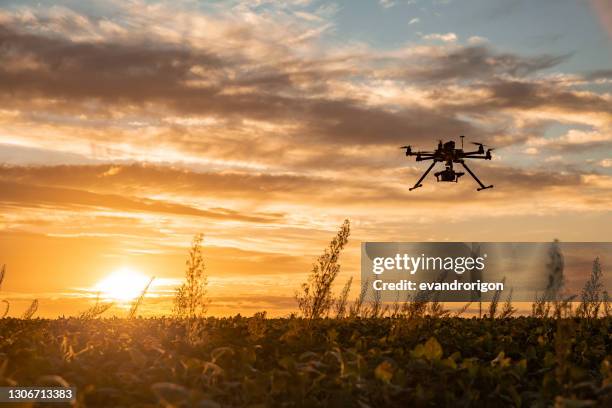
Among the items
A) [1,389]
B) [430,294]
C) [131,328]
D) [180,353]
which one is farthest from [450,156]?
[1,389]

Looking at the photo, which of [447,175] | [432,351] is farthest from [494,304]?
[447,175]

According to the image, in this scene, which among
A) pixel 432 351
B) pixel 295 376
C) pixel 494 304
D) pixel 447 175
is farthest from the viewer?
pixel 447 175

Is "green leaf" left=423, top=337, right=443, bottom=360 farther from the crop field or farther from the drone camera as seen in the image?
the drone camera

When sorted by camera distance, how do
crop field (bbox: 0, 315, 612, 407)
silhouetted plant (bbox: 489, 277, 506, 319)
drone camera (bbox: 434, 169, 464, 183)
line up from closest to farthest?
crop field (bbox: 0, 315, 612, 407)
silhouetted plant (bbox: 489, 277, 506, 319)
drone camera (bbox: 434, 169, 464, 183)

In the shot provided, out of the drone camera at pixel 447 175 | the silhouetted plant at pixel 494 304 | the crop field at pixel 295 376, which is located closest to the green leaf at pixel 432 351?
the crop field at pixel 295 376

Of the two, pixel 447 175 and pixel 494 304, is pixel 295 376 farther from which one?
pixel 447 175

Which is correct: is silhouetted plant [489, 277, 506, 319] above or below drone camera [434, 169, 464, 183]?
below

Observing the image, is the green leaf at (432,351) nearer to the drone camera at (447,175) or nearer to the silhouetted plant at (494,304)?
the silhouetted plant at (494,304)

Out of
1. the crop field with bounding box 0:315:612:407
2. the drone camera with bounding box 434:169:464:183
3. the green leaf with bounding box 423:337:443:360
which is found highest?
the drone camera with bounding box 434:169:464:183

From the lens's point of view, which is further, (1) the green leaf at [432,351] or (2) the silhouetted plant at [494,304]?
(2) the silhouetted plant at [494,304]

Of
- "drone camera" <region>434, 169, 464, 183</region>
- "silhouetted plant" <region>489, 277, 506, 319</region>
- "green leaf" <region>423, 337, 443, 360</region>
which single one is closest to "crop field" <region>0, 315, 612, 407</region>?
"green leaf" <region>423, 337, 443, 360</region>

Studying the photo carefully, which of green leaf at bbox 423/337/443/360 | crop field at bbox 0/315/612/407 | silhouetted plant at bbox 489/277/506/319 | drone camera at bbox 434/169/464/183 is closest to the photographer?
crop field at bbox 0/315/612/407

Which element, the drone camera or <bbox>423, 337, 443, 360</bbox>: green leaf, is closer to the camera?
<bbox>423, 337, 443, 360</bbox>: green leaf
